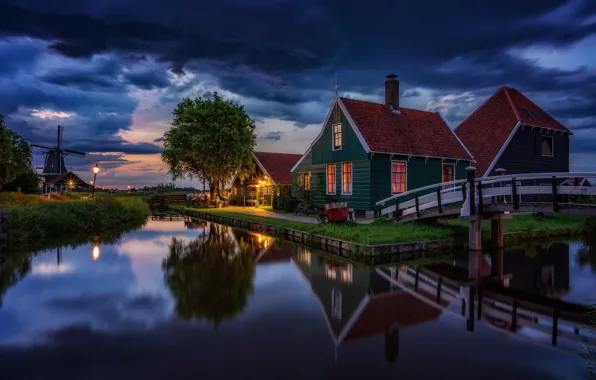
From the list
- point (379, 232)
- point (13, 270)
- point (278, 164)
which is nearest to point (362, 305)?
point (379, 232)

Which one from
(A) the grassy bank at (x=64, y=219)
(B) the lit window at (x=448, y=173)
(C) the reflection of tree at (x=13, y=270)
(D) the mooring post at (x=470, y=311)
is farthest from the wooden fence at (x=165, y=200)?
(D) the mooring post at (x=470, y=311)

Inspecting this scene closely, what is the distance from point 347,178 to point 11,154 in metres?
25.1

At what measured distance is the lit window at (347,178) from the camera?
22094 millimetres

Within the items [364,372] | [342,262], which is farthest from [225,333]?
[342,262]

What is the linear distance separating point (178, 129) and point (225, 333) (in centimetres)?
3424

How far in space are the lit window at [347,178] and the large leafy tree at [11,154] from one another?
24.3 m

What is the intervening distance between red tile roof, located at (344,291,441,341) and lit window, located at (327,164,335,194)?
13999mm

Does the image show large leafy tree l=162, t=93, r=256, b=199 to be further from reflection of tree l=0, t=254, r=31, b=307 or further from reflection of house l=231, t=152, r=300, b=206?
reflection of tree l=0, t=254, r=31, b=307

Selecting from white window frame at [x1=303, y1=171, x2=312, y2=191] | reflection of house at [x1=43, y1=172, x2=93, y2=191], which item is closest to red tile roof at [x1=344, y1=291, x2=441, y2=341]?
white window frame at [x1=303, y1=171, x2=312, y2=191]

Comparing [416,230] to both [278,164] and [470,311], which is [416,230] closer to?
[470,311]

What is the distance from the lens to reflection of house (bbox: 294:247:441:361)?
7.36m

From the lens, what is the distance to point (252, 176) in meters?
39.6

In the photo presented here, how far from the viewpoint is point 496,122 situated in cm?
2647

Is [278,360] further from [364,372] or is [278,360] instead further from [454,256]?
[454,256]
